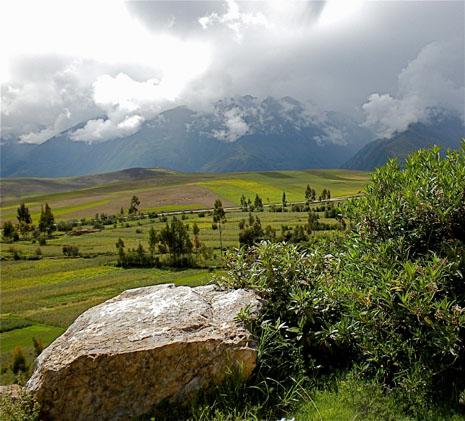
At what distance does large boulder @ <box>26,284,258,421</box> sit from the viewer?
4805 mm

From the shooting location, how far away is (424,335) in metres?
4.46

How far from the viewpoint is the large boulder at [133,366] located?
480cm

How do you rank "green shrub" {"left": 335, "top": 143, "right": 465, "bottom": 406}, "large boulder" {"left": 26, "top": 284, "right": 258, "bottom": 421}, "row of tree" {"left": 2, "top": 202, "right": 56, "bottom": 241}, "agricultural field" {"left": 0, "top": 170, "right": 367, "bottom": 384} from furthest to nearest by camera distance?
"row of tree" {"left": 2, "top": 202, "right": 56, "bottom": 241}, "agricultural field" {"left": 0, "top": 170, "right": 367, "bottom": 384}, "large boulder" {"left": 26, "top": 284, "right": 258, "bottom": 421}, "green shrub" {"left": 335, "top": 143, "right": 465, "bottom": 406}

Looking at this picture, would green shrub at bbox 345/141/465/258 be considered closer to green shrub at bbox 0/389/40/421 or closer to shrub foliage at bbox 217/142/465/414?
shrub foliage at bbox 217/142/465/414

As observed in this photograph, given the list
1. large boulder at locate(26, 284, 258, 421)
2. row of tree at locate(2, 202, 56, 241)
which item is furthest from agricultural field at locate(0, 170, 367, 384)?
row of tree at locate(2, 202, 56, 241)

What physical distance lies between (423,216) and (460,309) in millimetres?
1561

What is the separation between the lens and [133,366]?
482 cm

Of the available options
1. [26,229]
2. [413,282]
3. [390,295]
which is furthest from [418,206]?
[26,229]

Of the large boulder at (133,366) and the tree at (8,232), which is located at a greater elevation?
the large boulder at (133,366)

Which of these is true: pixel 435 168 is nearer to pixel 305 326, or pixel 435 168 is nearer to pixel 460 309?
pixel 460 309

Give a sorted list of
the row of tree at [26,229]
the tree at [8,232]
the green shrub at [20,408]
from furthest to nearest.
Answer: the row of tree at [26,229], the tree at [8,232], the green shrub at [20,408]

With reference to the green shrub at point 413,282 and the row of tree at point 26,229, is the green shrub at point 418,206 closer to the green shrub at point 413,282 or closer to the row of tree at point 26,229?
the green shrub at point 413,282

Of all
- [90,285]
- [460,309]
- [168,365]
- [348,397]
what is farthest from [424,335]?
[90,285]

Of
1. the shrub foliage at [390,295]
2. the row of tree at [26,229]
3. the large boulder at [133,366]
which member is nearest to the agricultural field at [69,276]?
the shrub foliage at [390,295]
